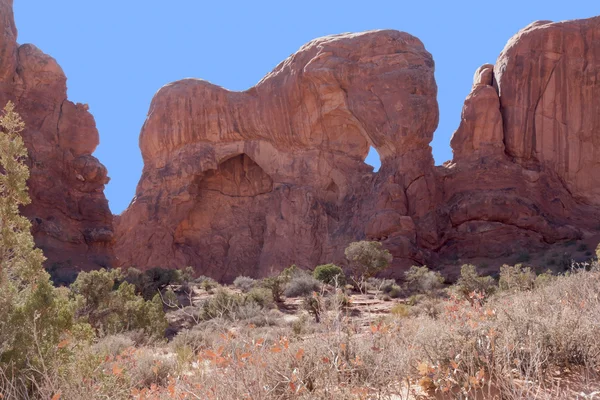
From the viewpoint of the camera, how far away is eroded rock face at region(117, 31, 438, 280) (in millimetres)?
28078

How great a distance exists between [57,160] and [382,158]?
55.4ft

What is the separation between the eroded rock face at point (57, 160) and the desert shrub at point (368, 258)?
12.8m

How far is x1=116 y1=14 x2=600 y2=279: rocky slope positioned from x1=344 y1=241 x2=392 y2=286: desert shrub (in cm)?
208

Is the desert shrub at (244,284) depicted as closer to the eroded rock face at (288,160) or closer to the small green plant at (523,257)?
the eroded rock face at (288,160)

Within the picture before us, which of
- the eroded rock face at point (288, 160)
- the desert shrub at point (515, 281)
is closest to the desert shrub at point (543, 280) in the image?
the desert shrub at point (515, 281)

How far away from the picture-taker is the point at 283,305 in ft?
55.0

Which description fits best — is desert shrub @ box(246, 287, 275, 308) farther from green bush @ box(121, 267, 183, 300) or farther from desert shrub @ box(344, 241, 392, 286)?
desert shrub @ box(344, 241, 392, 286)

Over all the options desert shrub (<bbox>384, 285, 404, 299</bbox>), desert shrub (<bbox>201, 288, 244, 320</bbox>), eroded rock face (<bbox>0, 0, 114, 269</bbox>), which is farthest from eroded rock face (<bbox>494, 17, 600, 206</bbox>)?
eroded rock face (<bbox>0, 0, 114, 269</bbox>)

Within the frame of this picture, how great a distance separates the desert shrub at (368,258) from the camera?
22.1 meters

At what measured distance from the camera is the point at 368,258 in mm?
22203

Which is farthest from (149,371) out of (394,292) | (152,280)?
(152,280)

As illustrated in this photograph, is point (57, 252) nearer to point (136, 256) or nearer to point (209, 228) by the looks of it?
point (136, 256)

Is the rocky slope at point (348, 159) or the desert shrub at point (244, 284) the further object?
the rocky slope at point (348, 159)

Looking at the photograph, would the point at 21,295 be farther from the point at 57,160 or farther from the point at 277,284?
the point at 57,160
